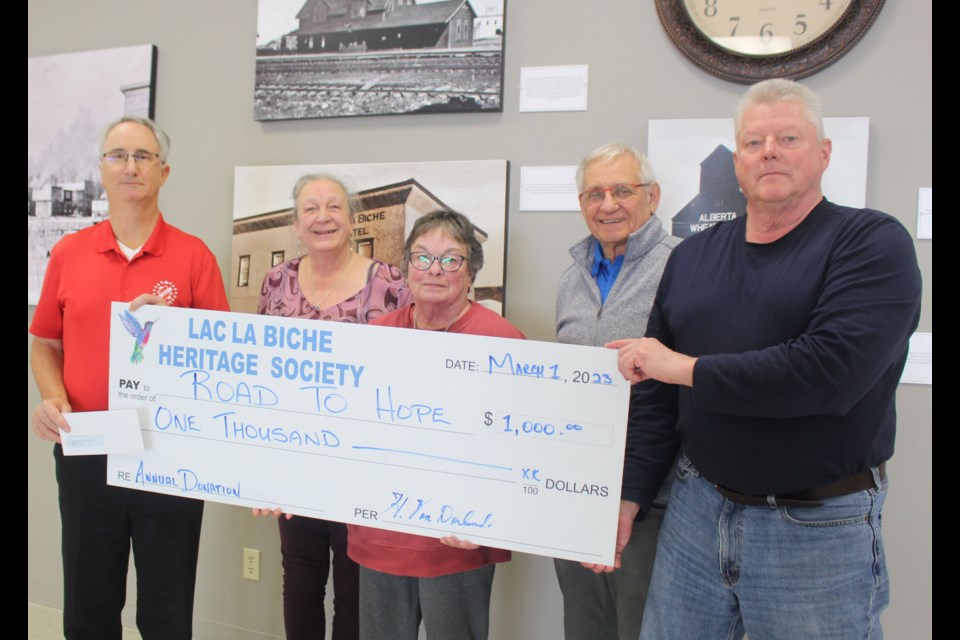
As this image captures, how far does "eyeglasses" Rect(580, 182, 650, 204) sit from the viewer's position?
59.9 inches

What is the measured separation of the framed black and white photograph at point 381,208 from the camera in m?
1.95

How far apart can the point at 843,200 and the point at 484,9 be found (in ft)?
3.99

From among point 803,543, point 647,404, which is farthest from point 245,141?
point 803,543

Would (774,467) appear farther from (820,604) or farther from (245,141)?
(245,141)

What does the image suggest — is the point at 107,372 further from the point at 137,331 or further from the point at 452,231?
the point at 452,231

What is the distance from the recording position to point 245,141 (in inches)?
87.7

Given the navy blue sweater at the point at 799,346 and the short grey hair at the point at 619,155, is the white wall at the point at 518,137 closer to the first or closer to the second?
the short grey hair at the point at 619,155

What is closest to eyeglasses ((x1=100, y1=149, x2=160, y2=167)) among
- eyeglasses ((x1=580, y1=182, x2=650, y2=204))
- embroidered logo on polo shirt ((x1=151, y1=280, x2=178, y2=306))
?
embroidered logo on polo shirt ((x1=151, y1=280, x2=178, y2=306))

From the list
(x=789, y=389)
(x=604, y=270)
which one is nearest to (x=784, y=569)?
(x=789, y=389)

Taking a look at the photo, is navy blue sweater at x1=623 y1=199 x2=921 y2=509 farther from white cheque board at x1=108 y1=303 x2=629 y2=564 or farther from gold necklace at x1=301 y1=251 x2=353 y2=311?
gold necklace at x1=301 y1=251 x2=353 y2=311

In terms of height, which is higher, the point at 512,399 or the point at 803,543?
the point at 512,399

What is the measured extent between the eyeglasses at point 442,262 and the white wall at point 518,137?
586 millimetres

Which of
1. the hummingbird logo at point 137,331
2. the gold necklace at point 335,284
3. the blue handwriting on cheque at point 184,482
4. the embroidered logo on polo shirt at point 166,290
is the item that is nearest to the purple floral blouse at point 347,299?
the gold necklace at point 335,284
